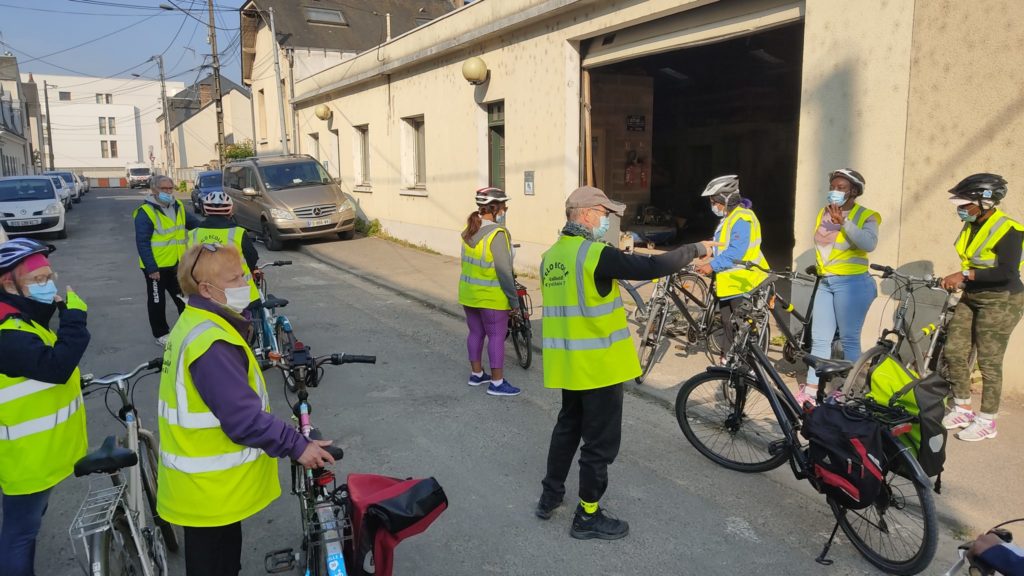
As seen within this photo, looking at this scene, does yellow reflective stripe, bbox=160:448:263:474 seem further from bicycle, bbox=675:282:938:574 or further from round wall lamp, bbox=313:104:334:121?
round wall lamp, bbox=313:104:334:121

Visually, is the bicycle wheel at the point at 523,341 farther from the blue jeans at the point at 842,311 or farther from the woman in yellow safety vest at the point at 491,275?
the blue jeans at the point at 842,311

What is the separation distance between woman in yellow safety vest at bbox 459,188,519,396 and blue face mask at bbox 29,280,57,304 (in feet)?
10.6

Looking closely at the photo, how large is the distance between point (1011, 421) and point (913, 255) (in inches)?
62.6

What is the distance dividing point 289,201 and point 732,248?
40.1 feet

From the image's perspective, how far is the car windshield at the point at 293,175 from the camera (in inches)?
649

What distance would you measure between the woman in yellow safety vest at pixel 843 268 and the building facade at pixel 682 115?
1.12 meters

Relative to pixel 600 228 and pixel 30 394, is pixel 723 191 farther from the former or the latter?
pixel 30 394

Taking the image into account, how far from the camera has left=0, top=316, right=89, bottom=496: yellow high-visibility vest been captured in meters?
2.79

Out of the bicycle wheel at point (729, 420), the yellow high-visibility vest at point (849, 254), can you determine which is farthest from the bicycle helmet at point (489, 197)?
the yellow high-visibility vest at point (849, 254)

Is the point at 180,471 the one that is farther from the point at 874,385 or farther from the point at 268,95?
the point at 268,95

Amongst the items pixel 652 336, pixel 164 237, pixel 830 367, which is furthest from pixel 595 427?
pixel 164 237

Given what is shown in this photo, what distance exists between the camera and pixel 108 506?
273cm

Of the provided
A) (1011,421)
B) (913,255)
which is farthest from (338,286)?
(1011,421)

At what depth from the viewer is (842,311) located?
17.7 ft
